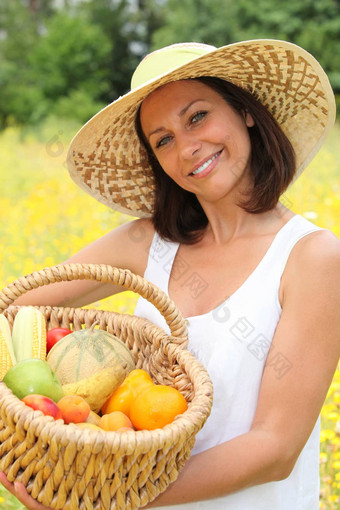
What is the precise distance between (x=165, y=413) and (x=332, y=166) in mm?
4695

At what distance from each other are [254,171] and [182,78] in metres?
0.33

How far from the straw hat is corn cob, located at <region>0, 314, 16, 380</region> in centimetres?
62

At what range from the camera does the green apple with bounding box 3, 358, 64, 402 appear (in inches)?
48.4

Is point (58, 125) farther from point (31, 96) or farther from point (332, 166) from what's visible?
point (332, 166)

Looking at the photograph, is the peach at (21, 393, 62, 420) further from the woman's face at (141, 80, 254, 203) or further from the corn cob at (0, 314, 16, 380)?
the woman's face at (141, 80, 254, 203)

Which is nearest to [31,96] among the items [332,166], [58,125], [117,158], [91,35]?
[91,35]

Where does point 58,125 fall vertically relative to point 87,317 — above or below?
below

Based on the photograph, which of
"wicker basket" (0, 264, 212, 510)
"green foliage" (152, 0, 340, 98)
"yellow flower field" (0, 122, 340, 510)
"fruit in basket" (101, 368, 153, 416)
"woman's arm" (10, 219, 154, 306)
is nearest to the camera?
"wicker basket" (0, 264, 212, 510)

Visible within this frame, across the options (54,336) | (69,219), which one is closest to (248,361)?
(54,336)

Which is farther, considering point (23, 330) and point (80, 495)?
point (23, 330)

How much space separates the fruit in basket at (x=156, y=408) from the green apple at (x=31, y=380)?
0.59 feet

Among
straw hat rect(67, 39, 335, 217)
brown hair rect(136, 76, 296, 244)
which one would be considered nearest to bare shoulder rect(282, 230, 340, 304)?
brown hair rect(136, 76, 296, 244)

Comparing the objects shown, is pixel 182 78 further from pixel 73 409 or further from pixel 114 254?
pixel 73 409

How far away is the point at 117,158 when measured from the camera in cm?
194
